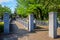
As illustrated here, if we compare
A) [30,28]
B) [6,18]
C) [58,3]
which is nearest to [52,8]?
[58,3]

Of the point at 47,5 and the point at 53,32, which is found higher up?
the point at 47,5

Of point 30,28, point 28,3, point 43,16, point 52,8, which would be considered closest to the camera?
point 30,28

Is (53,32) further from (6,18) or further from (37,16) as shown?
(37,16)

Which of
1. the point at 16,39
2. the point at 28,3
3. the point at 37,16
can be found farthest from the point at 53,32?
the point at 37,16

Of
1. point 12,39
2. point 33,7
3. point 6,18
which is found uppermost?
point 33,7

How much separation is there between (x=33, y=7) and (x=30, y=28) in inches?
736

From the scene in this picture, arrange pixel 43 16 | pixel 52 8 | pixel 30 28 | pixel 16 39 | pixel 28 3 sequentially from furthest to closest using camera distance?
pixel 43 16, pixel 28 3, pixel 52 8, pixel 30 28, pixel 16 39

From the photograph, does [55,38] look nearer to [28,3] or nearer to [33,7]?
[33,7]

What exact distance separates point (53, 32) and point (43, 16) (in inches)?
1173

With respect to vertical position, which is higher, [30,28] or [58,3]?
[58,3]

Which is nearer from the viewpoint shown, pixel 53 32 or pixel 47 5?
pixel 53 32

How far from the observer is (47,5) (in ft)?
122

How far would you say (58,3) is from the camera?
3603 centimetres

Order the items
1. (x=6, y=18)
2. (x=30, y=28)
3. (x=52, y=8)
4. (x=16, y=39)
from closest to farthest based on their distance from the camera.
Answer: (x=16, y=39)
(x=6, y=18)
(x=30, y=28)
(x=52, y=8)
